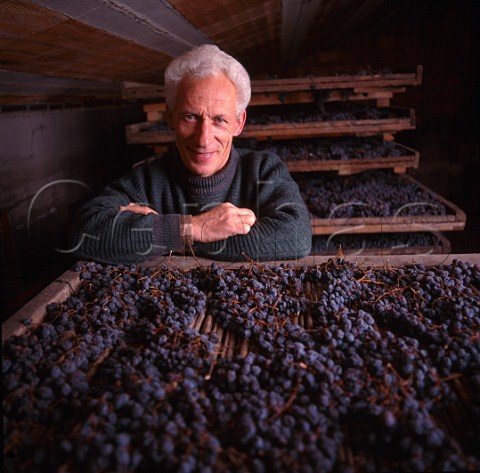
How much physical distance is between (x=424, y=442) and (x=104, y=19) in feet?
7.82

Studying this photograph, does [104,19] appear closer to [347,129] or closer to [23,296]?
[23,296]

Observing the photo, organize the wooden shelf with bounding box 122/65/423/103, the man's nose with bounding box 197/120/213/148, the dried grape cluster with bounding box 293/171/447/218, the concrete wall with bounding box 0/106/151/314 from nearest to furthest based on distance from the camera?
the man's nose with bounding box 197/120/213/148, the dried grape cluster with bounding box 293/171/447/218, the concrete wall with bounding box 0/106/151/314, the wooden shelf with bounding box 122/65/423/103

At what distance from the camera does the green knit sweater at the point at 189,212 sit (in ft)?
6.22

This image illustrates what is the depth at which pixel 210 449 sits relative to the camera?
86 cm

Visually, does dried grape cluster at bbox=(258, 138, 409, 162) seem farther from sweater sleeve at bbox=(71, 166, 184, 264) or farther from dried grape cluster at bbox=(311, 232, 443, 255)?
sweater sleeve at bbox=(71, 166, 184, 264)

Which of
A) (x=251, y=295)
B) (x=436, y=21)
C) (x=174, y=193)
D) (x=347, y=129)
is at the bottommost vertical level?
(x=251, y=295)

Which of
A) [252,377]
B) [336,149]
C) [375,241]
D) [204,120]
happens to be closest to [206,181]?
[204,120]

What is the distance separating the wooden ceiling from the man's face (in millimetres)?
559

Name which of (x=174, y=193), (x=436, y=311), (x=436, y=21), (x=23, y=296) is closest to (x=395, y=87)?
(x=174, y=193)

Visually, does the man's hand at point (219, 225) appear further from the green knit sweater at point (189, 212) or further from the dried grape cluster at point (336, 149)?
the dried grape cluster at point (336, 149)

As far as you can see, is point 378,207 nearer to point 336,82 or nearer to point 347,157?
point 347,157

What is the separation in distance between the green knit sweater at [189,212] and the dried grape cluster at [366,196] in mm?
1326

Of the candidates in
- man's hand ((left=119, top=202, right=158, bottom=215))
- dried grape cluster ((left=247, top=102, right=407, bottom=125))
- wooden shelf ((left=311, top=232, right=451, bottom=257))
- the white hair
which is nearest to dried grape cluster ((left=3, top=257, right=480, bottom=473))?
man's hand ((left=119, top=202, right=158, bottom=215))

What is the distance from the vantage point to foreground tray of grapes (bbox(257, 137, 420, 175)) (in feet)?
13.2
